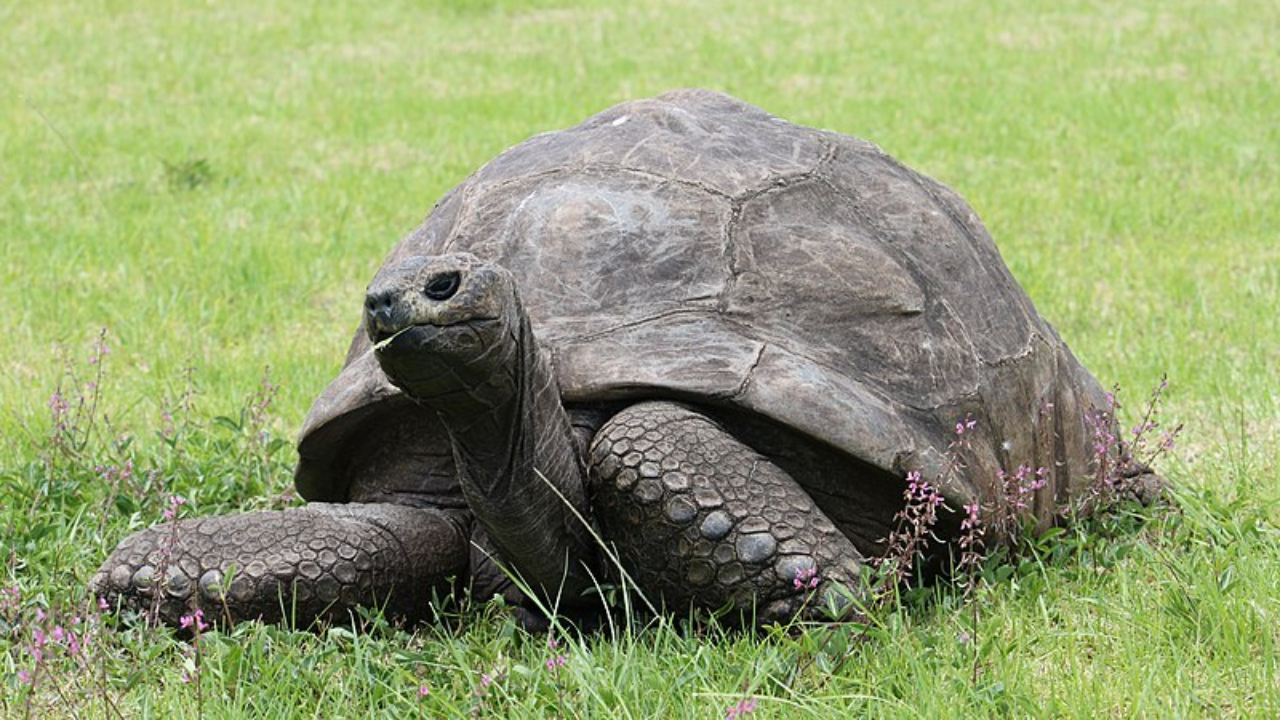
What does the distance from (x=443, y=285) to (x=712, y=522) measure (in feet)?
2.16

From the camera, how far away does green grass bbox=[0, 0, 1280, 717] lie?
8.73 feet

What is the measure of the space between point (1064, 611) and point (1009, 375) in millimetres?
620

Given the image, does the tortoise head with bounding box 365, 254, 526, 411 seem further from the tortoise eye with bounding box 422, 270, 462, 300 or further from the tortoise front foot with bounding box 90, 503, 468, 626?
the tortoise front foot with bounding box 90, 503, 468, 626

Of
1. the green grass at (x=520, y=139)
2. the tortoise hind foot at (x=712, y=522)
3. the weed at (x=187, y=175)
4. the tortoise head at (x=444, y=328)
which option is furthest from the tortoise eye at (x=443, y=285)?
the weed at (x=187, y=175)

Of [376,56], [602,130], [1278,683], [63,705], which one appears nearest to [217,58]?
[376,56]

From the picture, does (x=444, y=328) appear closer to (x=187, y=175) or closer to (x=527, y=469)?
(x=527, y=469)

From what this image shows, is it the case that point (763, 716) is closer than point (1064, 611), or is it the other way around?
point (763, 716)

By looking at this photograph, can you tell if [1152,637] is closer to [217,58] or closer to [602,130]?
[602,130]

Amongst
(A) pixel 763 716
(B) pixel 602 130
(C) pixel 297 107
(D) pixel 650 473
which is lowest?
(C) pixel 297 107

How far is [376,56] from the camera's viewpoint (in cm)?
1173

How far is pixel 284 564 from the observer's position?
2.95 m

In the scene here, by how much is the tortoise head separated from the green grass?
0.49 meters

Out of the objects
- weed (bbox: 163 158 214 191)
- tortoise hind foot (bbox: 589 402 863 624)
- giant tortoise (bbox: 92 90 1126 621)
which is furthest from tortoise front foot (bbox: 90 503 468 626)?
weed (bbox: 163 158 214 191)

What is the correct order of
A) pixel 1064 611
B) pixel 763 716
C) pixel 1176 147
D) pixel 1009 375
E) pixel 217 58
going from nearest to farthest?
pixel 763 716 < pixel 1064 611 < pixel 1009 375 < pixel 1176 147 < pixel 217 58
